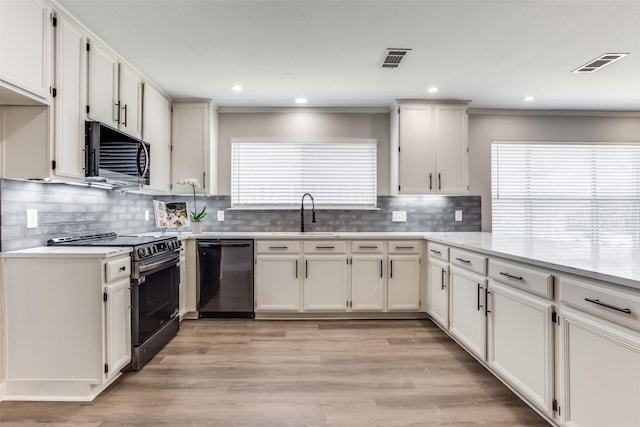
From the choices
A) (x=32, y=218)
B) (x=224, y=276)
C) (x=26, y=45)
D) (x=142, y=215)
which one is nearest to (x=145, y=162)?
(x=32, y=218)

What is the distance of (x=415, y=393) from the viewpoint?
84.4 inches

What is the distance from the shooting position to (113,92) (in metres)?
2.70

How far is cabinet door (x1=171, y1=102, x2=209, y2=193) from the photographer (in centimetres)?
383

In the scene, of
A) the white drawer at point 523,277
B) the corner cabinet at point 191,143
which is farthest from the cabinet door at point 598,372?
the corner cabinet at point 191,143

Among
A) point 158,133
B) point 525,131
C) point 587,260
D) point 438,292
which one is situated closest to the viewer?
point 587,260

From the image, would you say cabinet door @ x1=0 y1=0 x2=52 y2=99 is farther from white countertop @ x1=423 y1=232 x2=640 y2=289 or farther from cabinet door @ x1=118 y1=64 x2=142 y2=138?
white countertop @ x1=423 y1=232 x2=640 y2=289

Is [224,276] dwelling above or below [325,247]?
below

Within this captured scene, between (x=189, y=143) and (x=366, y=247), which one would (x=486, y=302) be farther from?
(x=189, y=143)

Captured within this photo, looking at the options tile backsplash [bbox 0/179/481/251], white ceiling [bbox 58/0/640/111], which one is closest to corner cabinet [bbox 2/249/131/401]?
tile backsplash [bbox 0/179/481/251]

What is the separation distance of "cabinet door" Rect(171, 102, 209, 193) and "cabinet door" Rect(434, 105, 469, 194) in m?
2.61

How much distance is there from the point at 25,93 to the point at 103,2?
2.33 feet

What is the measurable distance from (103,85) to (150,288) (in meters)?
1.56

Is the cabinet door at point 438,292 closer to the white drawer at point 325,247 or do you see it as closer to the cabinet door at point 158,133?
the white drawer at point 325,247

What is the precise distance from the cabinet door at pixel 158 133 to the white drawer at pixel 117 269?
1.25 meters
